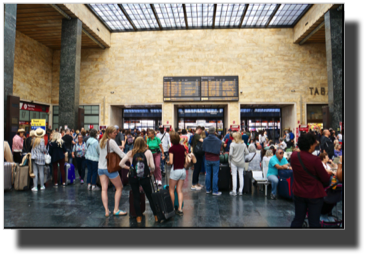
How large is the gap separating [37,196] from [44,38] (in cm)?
1760

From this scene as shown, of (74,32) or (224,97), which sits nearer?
(74,32)

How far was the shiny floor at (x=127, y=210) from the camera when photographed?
13.0 feet

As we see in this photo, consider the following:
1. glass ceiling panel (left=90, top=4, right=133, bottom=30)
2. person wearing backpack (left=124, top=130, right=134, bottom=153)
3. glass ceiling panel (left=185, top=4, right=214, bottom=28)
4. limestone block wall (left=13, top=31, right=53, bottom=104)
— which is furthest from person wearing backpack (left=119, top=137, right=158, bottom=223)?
limestone block wall (left=13, top=31, right=53, bottom=104)

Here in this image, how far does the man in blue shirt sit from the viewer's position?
218 inches

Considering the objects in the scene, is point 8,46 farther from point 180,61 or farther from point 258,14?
point 258,14

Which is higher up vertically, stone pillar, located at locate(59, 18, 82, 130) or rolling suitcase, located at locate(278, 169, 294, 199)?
stone pillar, located at locate(59, 18, 82, 130)

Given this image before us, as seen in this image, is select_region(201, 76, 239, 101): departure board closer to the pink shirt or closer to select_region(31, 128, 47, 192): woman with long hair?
the pink shirt

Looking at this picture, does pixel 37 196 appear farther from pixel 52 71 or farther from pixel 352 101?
pixel 52 71

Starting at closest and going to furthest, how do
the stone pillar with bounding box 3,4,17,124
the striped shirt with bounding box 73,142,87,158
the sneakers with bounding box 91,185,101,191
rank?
the sneakers with bounding box 91,185,101,191 → the striped shirt with bounding box 73,142,87,158 → the stone pillar with bounding box 3,4,17,124

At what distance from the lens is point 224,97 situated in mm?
18812

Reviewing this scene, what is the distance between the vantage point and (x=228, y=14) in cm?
1709

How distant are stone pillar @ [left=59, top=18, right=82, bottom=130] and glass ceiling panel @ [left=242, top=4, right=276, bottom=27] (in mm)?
12208

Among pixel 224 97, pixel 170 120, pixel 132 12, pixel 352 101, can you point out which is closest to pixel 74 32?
pixel 132 12

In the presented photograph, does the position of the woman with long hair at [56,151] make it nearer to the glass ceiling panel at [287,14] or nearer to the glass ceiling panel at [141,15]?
the glass ceiling panel at [141,15]
